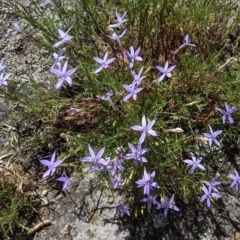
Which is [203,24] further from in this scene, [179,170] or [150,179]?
[150,179]

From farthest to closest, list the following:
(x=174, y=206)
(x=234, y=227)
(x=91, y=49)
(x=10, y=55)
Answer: (x=10, y=55) < (x=91, y=49) < (x=234, y=227) < (x=174, y=206)

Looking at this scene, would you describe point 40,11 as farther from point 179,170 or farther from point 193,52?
point 179,170

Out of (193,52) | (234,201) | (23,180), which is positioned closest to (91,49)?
(193,52)

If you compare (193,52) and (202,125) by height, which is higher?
(193,52)

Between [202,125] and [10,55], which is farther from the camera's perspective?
[10,55]

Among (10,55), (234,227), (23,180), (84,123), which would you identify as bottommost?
(234,227)

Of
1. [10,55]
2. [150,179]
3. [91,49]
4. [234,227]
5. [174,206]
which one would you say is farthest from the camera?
[10,55]
